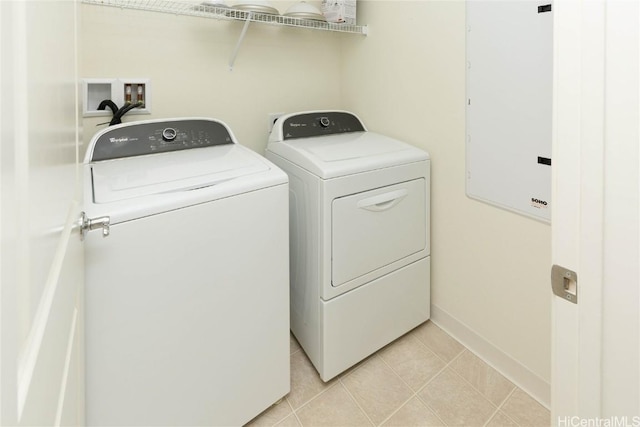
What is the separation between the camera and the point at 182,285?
117cm

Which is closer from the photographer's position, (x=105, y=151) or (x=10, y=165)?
(x=10, y=165)

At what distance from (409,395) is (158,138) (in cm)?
160

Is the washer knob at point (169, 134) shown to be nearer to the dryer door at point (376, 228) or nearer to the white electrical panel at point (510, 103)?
the dryer door at point (376, 228)

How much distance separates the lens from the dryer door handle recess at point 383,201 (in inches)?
63.2

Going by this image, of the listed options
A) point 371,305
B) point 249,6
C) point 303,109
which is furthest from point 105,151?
point 371,305

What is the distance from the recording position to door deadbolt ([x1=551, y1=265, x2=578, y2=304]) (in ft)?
2.01

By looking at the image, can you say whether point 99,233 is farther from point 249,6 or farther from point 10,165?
point 249,6

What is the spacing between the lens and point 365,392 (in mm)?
1619

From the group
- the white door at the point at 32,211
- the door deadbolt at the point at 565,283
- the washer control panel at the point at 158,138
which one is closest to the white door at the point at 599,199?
the door deadbolt at the point at 565,283

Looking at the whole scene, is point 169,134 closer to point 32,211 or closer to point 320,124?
point 320,124

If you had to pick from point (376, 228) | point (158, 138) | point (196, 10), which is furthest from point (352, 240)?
point (196, 10)

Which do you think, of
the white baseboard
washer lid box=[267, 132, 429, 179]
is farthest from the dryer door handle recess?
the white baseboard

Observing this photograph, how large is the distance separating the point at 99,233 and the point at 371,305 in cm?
→ 120

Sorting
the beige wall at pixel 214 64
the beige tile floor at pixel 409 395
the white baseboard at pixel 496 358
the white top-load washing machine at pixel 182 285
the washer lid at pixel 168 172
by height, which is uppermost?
the beige wall at pixel 214 64
